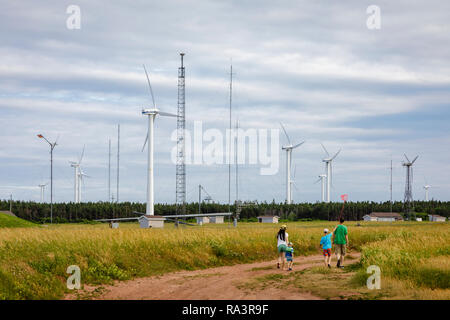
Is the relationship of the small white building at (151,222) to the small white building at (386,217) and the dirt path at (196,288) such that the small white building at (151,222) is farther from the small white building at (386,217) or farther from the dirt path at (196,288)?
the small white building at (386,217)

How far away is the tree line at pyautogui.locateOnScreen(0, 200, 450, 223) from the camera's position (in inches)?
5527

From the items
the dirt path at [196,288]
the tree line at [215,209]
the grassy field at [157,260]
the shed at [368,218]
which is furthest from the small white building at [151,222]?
the shed at [368,218]

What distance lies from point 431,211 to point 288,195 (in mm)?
61303

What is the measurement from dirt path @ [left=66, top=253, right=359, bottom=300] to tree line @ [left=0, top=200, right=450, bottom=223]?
104m

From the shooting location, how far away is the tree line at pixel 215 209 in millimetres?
140375

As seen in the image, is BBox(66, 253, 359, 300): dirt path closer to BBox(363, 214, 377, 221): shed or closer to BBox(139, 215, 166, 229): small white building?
BBox(139, 215, 166, 229): small white building

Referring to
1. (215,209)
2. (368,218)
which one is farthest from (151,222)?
(368,218)

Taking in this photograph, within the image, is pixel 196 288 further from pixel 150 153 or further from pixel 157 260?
pixel 150 153

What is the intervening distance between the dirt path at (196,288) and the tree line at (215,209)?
341 feet

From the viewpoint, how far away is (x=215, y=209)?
155000mm

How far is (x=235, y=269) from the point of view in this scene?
87.6 ft
